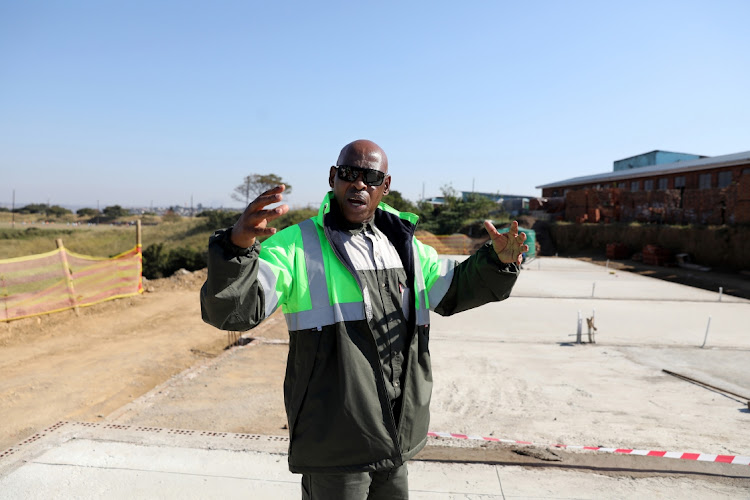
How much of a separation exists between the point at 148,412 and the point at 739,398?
240 inches

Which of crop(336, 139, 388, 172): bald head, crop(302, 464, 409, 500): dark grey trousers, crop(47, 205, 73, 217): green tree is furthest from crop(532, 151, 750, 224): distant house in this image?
crop(47, 205, 73, 217): green tree

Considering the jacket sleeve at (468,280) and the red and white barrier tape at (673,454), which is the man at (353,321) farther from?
the red and white barrier tape at (673,454)

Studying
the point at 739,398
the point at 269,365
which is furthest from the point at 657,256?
the point at 269,365

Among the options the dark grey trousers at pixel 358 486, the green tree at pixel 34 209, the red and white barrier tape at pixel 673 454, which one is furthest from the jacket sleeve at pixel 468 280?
the green tree at pixel 34 209

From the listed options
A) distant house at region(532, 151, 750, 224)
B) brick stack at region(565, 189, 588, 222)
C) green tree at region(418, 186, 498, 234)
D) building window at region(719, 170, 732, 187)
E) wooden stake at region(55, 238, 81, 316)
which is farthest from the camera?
green tree at region(418, 186, 498, 234)

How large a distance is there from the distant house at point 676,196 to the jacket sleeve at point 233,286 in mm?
23354

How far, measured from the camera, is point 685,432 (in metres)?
4.46

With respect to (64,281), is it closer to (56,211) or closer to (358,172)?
(358,172)

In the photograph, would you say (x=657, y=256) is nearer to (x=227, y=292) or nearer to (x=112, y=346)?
(x=112, y=346)

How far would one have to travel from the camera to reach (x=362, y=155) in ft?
6.56

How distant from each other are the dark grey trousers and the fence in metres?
9.88

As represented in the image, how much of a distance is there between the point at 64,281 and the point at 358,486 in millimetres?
11452

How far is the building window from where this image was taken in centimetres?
2644

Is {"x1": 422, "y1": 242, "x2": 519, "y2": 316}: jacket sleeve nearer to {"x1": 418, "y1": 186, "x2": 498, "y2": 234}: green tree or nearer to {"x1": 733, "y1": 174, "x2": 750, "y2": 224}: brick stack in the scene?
{"x1": 733, "y1": 174, "x2": 750, "y2": 224}: brick stack
